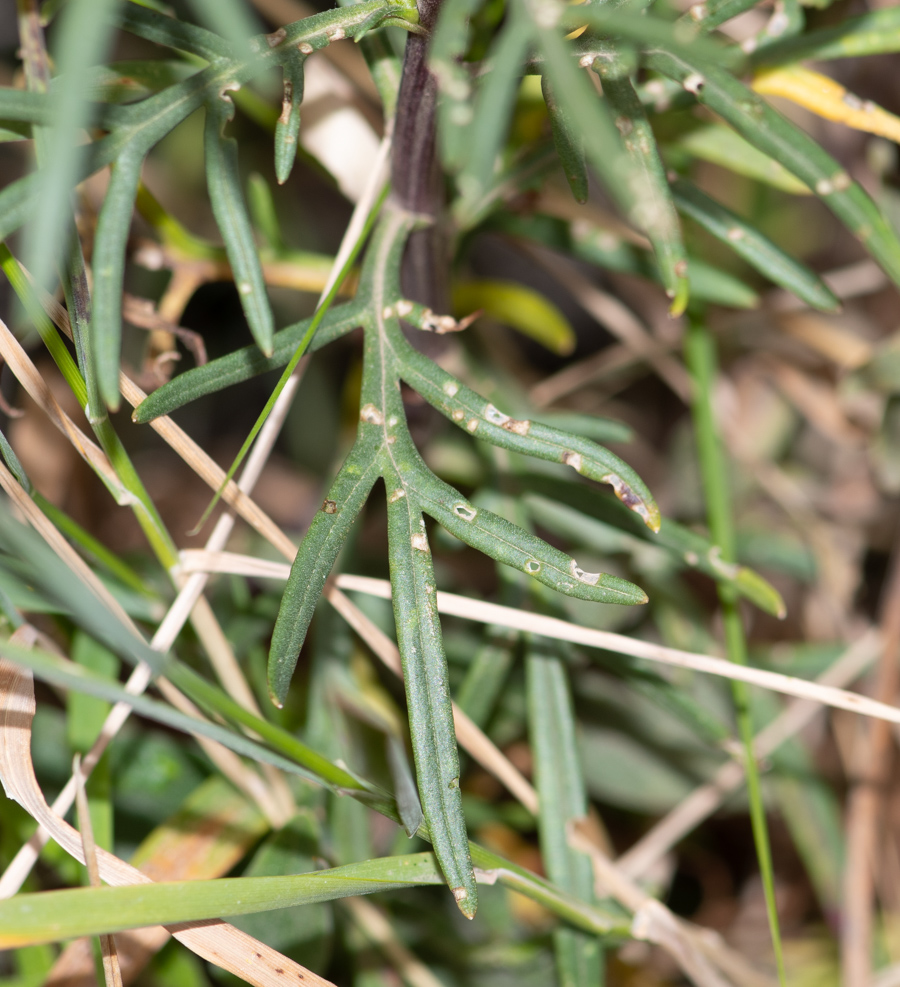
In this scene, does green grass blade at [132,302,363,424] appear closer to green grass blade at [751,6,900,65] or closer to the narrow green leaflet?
the narrow green leaflet

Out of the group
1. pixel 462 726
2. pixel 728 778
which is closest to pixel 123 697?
pixel 462 726

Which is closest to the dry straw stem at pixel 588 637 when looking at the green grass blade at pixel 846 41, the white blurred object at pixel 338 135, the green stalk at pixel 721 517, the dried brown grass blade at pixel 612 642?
the dried brown grass blade at pixel 612 642

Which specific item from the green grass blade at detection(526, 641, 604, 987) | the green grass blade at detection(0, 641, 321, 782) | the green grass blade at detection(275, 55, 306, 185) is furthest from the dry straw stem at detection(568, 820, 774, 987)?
the green grass blade at detection(275, 55, 306, 185)

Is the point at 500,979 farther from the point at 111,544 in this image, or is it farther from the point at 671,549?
the point at 111,544

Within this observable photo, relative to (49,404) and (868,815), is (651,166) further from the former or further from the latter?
(868,815)

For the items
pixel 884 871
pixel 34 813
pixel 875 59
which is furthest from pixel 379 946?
pixel 875 59

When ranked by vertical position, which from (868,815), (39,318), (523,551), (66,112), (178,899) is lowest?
(868,815)

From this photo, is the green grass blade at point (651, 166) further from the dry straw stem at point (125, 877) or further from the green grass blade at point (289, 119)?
the dry straw stem at point (125, 877)
